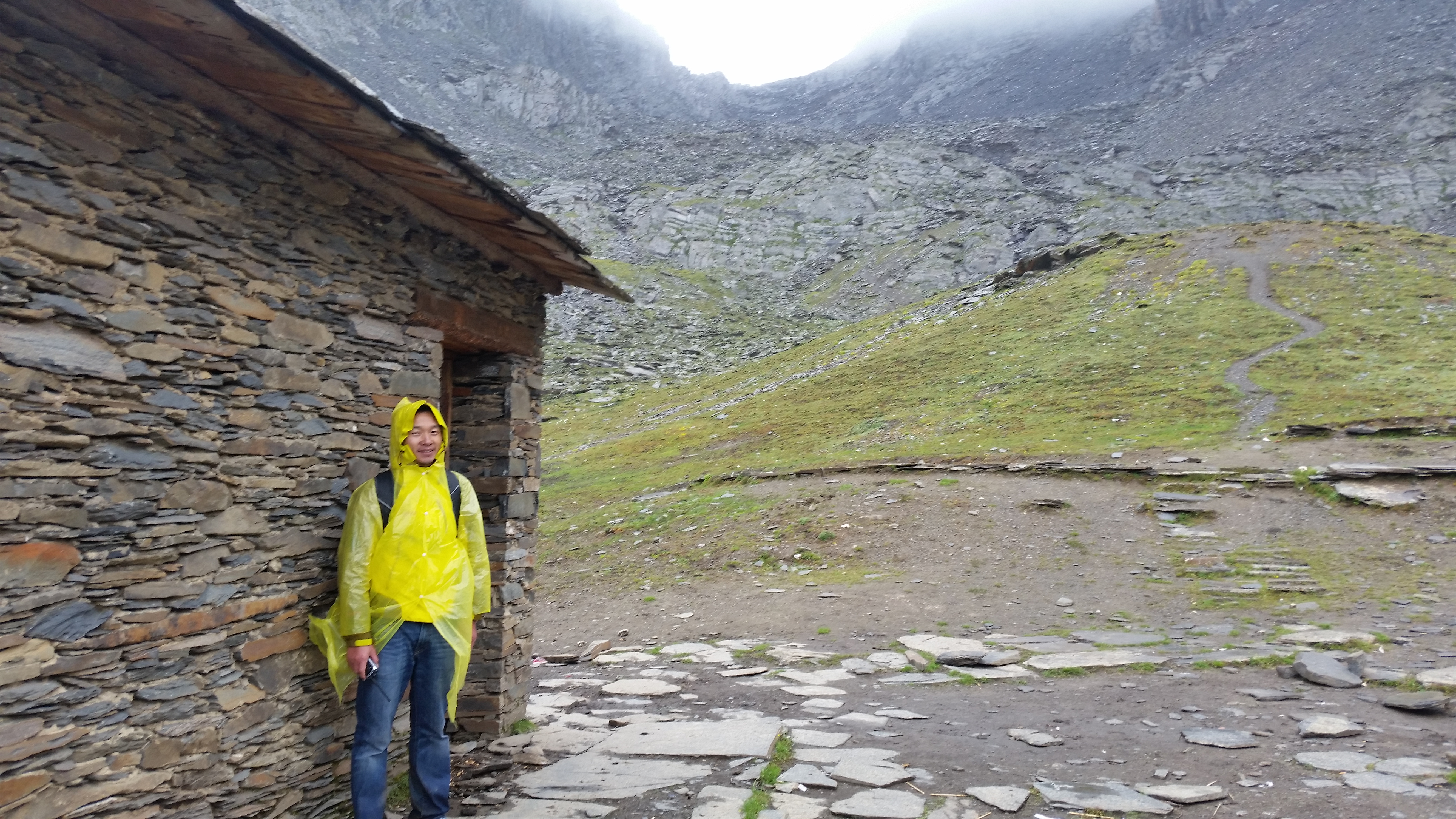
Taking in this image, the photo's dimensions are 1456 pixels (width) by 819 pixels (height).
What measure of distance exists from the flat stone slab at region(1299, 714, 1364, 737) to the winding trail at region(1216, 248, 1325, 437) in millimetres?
14711

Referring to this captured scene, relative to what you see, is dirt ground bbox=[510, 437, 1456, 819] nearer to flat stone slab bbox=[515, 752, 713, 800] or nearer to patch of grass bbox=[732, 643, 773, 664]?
flat stone slab bbox=[515, 752, 713, 800]

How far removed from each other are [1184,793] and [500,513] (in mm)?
5667

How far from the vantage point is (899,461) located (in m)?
20.0

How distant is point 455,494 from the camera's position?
5141 millimetres

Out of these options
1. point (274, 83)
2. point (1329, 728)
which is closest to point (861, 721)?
point (1329, 728)

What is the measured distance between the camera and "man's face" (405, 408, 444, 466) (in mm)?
4895

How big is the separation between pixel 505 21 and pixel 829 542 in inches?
5128

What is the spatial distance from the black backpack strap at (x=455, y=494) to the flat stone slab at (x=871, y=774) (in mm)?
3173

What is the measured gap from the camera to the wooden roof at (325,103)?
3.77 m

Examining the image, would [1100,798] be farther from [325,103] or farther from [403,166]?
[325,103]

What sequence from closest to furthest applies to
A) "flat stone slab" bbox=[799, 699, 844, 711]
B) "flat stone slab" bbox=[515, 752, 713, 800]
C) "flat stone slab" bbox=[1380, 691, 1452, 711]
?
"flat stone slab" bbox=[515, 752, 713, 800]
"flat stone slab" bbox=[1380, 691, 1452, 711]
"flat stone slab" bbox=[799, 699, 844, 711]

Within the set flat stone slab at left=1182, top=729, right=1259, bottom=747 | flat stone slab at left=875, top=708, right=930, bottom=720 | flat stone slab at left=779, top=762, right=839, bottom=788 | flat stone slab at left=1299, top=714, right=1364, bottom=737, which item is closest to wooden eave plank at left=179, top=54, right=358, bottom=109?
flat stone slab at left=779, top=762, right=839, bottom=788

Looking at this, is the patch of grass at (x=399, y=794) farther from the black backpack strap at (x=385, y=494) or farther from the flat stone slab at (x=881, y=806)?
the flat stone slab at (x=881, y=806)

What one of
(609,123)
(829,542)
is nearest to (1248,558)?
(829,542)
